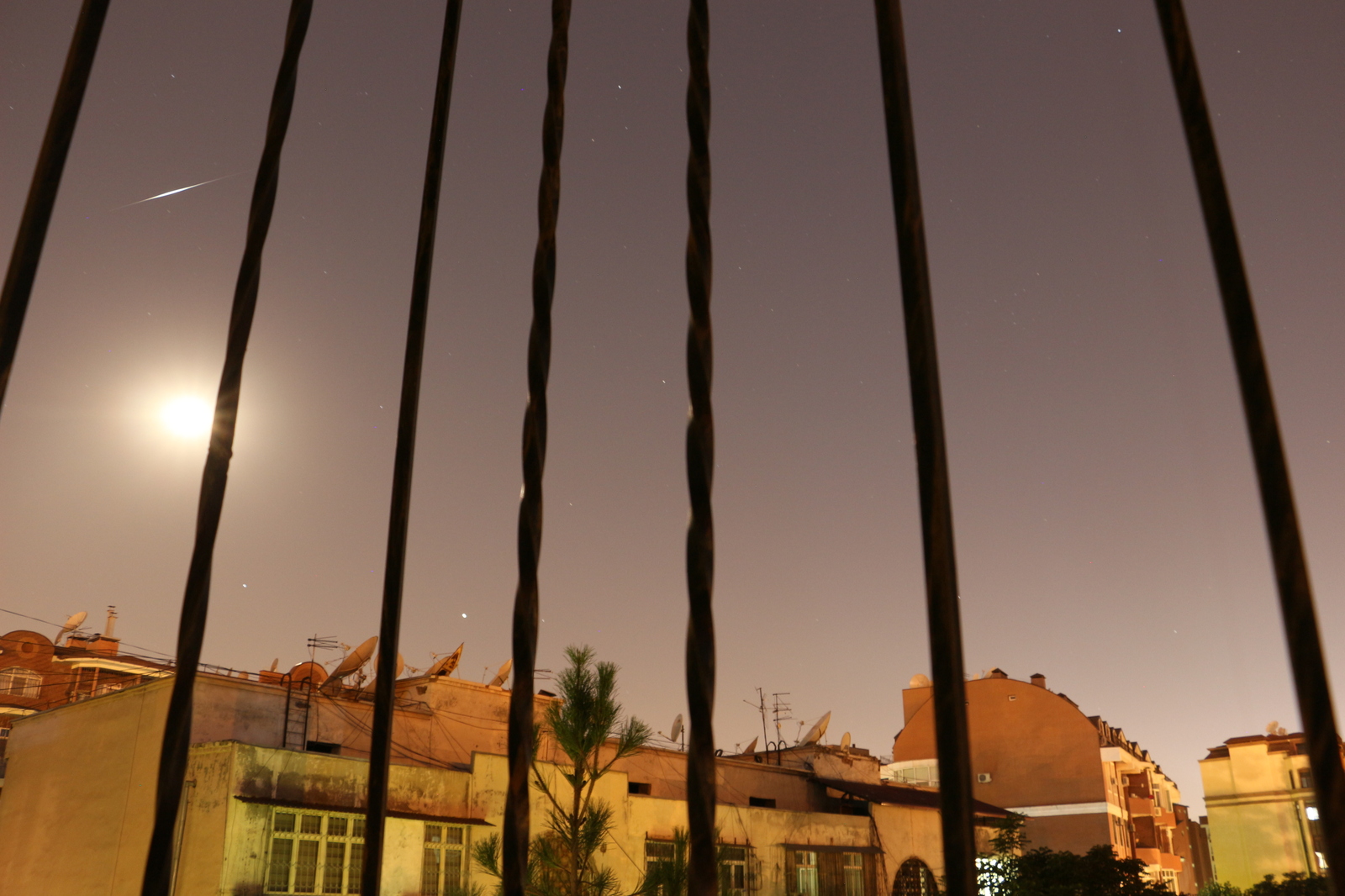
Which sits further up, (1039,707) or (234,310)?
(1039,707)

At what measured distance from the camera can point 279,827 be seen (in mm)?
11648

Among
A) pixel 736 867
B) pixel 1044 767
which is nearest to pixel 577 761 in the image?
pixel 736 867

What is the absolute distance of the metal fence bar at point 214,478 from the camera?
2.55ft

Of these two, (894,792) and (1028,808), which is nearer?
(894,792)

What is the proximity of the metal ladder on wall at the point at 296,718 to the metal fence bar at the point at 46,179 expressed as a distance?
14661 millimetres

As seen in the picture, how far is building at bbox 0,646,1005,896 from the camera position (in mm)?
11555

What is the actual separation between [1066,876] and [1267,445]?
1774cm

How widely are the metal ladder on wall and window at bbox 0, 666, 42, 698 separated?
2217cm

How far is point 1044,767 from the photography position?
2705cm

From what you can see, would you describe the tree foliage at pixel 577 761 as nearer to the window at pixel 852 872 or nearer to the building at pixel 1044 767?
the window at pixel 852 872

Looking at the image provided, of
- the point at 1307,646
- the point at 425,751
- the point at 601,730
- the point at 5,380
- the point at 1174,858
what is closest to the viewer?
the point at 1307,646

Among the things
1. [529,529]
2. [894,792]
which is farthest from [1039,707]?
[529,529]

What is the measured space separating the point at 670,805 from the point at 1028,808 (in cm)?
1548

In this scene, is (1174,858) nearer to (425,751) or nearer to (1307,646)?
(425,751)
